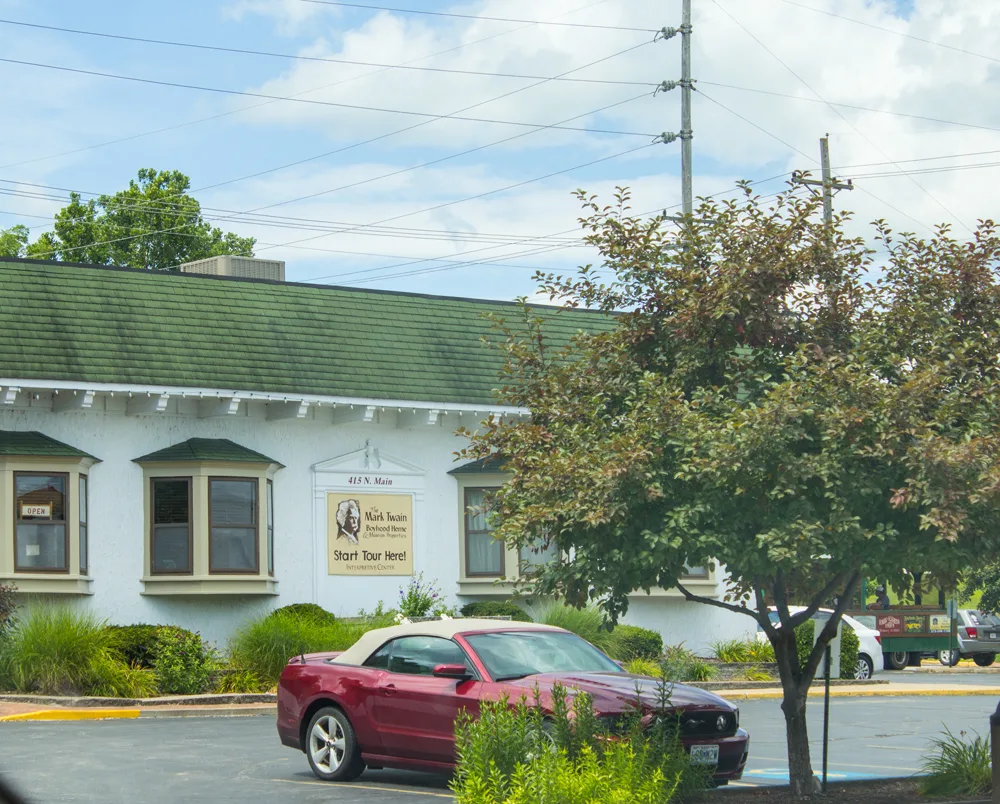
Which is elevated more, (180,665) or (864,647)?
(180,665)

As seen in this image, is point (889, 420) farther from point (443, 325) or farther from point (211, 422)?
point (443, 325)

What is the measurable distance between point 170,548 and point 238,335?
420cm

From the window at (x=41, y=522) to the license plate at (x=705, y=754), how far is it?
1414cm

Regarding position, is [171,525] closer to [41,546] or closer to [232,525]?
[232,525]

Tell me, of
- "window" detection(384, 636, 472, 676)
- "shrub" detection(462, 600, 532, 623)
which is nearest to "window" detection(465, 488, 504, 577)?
"shrub" detection(462, 600, 532, 623)

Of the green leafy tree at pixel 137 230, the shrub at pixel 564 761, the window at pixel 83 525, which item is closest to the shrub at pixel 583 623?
the window at pixel 83 525

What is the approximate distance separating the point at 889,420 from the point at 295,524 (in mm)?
16726

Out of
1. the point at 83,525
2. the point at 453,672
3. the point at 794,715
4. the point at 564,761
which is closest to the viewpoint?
the point at 564,761

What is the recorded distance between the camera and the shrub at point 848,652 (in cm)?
2859

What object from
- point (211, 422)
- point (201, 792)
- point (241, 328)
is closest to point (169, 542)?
point (211, 422)

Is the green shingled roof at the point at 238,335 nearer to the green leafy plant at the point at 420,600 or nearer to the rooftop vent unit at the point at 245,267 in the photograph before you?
the rooftop vent unit at the point at 245,267

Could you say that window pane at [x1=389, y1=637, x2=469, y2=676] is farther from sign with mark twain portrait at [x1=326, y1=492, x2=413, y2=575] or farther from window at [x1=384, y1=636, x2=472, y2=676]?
sign with mark twain portrait at [x1=326, y1=492, x2=413, y2=575]

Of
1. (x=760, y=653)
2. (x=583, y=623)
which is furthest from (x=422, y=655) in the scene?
(x=760, y=653)

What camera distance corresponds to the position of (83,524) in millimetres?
23562
